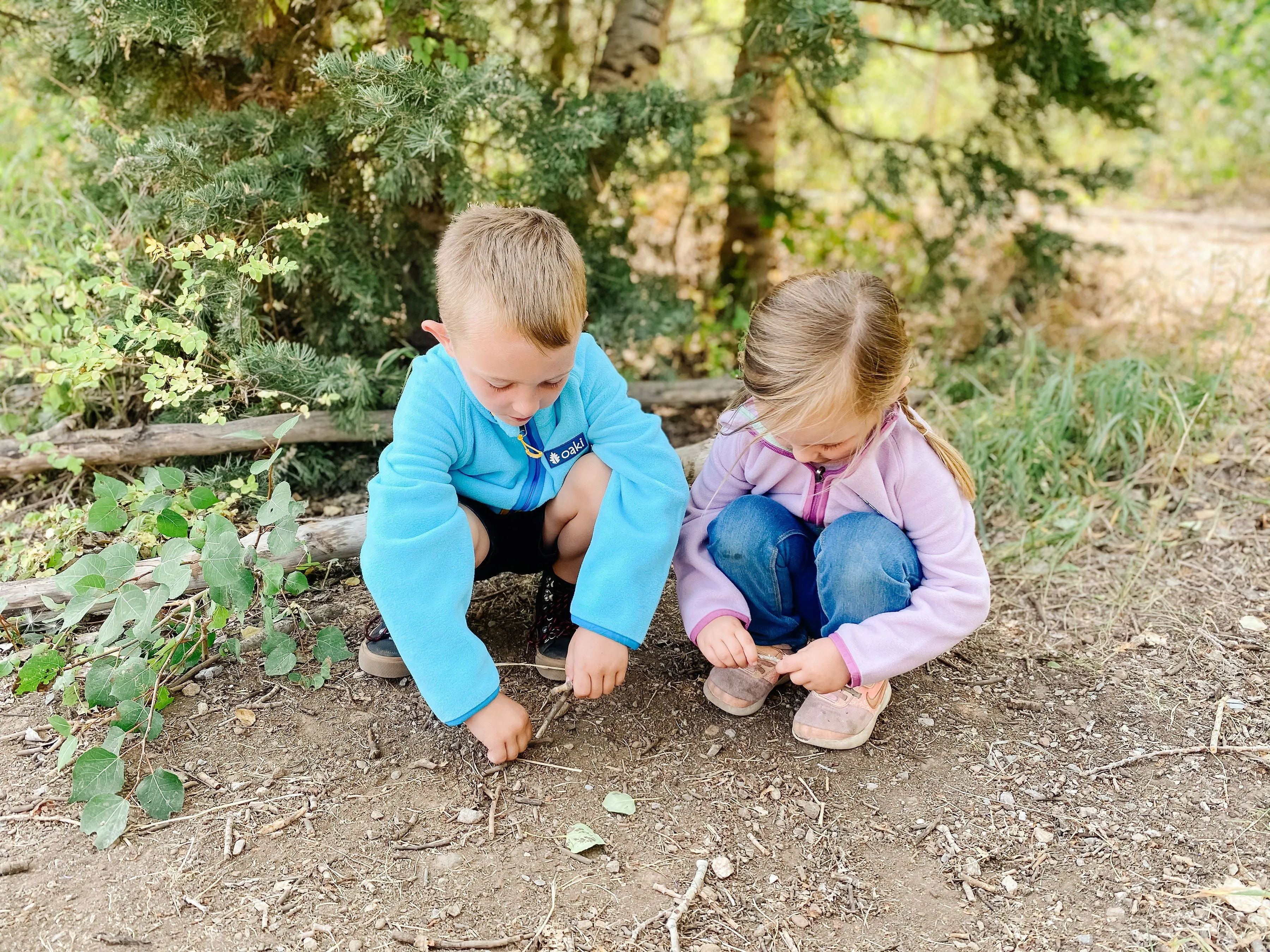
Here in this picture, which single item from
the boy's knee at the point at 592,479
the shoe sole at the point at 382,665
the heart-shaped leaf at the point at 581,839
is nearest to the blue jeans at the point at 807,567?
the boy's knee at the point at 592,479

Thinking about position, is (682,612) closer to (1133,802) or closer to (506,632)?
(506,632)

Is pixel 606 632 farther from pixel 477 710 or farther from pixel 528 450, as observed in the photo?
pixel 528 450

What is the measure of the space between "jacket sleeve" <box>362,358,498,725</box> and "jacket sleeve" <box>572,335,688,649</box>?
243mm

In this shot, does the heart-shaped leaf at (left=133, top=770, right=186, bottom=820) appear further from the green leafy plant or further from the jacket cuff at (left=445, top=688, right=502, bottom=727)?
the jacket cuff at (left=445, top=688, right=502, bottom=727)

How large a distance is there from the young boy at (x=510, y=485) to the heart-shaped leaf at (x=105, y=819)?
0.55 m

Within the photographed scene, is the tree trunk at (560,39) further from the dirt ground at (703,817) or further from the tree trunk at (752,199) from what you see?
the dirt ground at (703,817)

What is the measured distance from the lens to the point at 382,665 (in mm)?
2107

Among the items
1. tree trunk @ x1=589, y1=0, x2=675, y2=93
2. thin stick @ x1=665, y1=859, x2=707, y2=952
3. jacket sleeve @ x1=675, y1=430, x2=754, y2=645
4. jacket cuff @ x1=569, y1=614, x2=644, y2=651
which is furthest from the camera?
tree trunk @ x1=589, y1=0, x2=675, y2=93

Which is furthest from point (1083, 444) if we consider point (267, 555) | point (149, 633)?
point (149, 633)

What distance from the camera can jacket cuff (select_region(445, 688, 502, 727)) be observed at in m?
1.79

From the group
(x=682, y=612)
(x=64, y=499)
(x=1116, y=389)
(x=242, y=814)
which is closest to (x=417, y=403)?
(x=682, y=612)

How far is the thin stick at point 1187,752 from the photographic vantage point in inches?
76.3

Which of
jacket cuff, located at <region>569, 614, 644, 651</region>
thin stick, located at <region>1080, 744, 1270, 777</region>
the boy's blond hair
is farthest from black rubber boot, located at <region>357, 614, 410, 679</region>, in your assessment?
thin stick, located at <region>1080, 744, 1270, 777</region>

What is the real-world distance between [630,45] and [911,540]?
2081 mm
